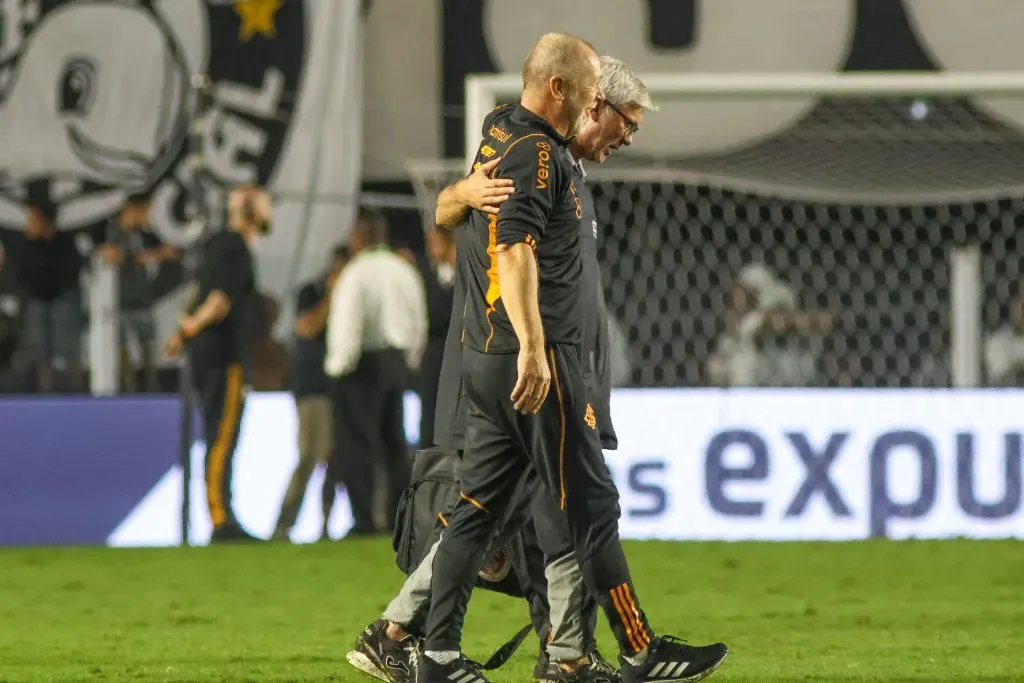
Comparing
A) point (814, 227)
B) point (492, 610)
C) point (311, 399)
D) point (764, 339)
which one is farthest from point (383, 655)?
point (814, 227)

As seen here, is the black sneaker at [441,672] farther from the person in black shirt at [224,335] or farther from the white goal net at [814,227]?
the white goal net at [814,227]

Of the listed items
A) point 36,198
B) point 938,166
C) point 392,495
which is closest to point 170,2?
point 36,198

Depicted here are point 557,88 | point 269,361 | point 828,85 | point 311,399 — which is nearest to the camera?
point 557,88

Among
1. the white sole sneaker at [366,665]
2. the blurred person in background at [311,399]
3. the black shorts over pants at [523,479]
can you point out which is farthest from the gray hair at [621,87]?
the blurred person in background at [311,399]

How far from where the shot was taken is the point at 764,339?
11750 mm

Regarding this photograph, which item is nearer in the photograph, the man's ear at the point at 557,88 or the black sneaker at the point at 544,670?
the man's ear at the point at 557,88

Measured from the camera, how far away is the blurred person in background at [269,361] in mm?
11109

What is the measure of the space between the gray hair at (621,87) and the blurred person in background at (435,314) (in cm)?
531

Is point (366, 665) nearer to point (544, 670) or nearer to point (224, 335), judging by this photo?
point (544, 670)

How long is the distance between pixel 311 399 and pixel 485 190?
653 centimetres

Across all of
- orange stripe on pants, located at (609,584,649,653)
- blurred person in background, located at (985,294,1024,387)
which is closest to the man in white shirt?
blurred person in background, located at (985,294,1024,387)

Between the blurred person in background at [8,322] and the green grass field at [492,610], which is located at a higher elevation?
the blurred person in background at [8,322]

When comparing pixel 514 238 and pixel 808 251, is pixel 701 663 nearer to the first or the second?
pixel 514 238

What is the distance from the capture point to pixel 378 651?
209 inches
